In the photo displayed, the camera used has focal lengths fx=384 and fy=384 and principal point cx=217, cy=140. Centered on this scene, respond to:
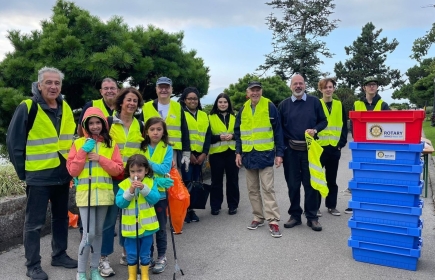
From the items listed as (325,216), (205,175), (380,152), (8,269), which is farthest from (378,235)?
(205,175)

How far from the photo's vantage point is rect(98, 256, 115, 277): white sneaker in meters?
3.94

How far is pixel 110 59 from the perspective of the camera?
6.86 meters

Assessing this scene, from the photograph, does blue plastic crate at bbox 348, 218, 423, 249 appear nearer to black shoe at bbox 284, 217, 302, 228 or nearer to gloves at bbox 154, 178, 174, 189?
black shoe at bbox 284, 217, 302, 228

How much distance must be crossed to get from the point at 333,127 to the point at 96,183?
12.5 ft

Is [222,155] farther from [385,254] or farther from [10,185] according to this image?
[10,185]

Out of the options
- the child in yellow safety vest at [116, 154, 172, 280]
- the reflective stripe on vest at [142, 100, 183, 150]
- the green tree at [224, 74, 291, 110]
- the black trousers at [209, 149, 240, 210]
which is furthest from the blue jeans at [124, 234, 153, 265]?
the green tree at [224, 74, 291, 110]

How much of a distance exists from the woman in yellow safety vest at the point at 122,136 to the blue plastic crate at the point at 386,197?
2459mm

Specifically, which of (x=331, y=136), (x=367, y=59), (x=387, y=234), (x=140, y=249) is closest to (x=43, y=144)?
(x=140, y=249)

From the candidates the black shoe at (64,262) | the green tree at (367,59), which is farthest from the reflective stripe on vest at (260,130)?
the green tree at (367,59)

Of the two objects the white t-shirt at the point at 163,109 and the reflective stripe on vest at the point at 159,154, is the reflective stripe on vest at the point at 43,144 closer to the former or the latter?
the reflective stripe on vest at the point at 159,154

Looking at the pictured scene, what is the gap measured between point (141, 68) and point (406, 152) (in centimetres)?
532

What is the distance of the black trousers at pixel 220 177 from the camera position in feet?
20.4

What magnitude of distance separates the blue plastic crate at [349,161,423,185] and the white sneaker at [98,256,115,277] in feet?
9.16

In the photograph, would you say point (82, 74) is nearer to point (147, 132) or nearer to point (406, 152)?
point (147, 132)
